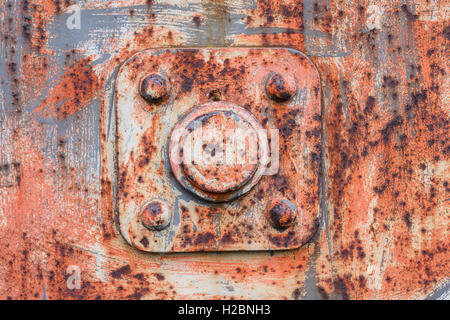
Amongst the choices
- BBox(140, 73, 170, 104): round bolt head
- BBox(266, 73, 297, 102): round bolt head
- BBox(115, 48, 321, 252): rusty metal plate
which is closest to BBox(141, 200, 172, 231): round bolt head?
BBox(115, 48, 321, 252): rusty metal plate

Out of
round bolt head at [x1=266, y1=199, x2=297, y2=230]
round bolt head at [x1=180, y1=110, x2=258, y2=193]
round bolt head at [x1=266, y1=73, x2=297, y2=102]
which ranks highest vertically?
round bolt head at [x1=266, y1=73, x2=297, y2=102]

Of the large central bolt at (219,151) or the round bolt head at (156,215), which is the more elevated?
the large central bolt at (219,151)

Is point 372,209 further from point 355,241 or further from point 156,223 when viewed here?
point 156,223

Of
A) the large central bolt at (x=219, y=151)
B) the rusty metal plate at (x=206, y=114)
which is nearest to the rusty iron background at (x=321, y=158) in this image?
the rusty metal plate at (x=206, y=114)

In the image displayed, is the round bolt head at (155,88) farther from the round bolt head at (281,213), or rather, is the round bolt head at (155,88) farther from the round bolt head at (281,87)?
the round bolt head at (281,213)

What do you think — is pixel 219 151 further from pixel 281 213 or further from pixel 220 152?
pixel 281 213

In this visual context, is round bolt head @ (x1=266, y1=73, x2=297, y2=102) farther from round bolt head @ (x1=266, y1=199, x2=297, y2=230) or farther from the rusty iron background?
round bolt head @ (x1=266, y1=199, x2=297, y2=230)

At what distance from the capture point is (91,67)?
0.75 meters

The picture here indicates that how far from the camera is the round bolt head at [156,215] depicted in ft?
2.38

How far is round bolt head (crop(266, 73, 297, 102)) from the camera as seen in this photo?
722 mm

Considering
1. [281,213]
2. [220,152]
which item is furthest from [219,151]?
[281,213]

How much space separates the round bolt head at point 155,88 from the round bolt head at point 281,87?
0.21m

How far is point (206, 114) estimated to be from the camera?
717mm

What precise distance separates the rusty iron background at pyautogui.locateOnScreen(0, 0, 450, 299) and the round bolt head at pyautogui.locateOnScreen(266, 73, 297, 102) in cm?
8
